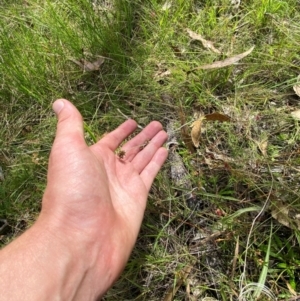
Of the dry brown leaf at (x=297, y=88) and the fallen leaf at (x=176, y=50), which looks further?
the fallen leaf at (x=176, y=50)

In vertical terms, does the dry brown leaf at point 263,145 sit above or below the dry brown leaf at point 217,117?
below

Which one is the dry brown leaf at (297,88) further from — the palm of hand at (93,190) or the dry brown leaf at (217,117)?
the palm of hand at (93,190)

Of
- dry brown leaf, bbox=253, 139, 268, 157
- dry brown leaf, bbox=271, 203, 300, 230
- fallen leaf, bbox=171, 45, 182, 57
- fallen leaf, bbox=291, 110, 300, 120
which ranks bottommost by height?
dry brown leaf, bbox=271, 203, 300, 230

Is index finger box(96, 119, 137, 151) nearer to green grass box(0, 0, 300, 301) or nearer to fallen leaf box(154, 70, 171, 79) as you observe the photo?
green grass box(0, 0, 300, 301)

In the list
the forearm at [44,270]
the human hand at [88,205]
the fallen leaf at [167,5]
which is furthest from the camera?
the fallen leaf at [167,5]

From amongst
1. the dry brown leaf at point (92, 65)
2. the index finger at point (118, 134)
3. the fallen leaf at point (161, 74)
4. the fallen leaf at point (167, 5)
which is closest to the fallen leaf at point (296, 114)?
the fallen leaf at point (161, 74)

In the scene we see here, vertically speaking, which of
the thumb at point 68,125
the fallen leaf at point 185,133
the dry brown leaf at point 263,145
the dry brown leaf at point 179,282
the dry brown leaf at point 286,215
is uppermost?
the thumb at point 68,125

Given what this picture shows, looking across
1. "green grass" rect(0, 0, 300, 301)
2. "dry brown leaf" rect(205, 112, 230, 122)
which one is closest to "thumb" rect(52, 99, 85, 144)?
"green grass" rect(0, 0, 300, 301)

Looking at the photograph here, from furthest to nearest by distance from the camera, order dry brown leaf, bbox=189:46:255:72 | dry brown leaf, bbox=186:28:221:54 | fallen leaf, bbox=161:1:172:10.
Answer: fallen leaf, bbox=161:1:172:10 < dry brown leaf, bbox=186:28:221:54 < dry brown leaf, bbox=189:46:255:72

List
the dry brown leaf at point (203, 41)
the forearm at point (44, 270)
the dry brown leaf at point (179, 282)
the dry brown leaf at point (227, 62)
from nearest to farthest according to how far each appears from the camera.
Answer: the forearm at point (44, 270) < the dry brown leaf at point (179, 282) < the dry brown leaf at point (227, 62) < the dry brown leaf at point (203, 41)
